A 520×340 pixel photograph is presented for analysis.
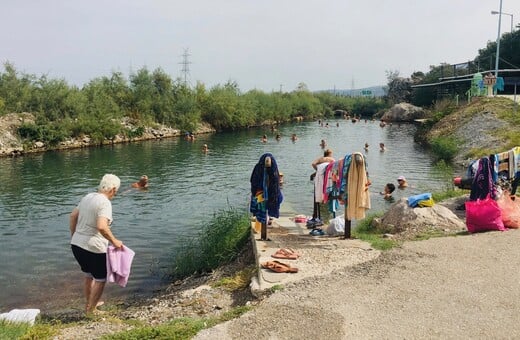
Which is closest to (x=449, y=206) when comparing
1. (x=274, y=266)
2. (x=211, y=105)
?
(x=274, y=266)

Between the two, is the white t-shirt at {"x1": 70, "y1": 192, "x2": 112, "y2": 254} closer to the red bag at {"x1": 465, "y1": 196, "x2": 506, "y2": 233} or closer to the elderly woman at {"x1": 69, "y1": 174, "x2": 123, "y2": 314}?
the elderly woman at {"x1": 69, "y1": 174, "x2": 123, "y2": 314}

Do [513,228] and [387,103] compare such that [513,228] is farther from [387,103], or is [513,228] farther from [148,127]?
[387,103]

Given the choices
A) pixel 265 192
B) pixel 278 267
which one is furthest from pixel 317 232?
pixel 278 267

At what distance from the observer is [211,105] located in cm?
6241

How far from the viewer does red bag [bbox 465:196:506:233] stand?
Result: 10359 millimetres

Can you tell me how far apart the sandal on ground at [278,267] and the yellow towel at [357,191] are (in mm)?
2759

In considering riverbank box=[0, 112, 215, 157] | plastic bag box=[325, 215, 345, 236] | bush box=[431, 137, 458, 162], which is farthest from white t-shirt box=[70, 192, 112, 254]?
riverbank box=[0, 112, 215, 157]

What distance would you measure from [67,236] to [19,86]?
109ft

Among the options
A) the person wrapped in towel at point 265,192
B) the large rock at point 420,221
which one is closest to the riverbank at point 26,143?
the person wrapped in towel at point 265,192

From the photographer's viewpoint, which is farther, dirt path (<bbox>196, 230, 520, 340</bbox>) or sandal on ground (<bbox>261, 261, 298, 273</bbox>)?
sandal on ground (<bbox>261, 261, 298, 273</bbox>)

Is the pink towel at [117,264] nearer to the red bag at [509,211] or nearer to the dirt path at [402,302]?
the dirt path at [402,302]

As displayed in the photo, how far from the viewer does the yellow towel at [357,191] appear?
10.6 meters

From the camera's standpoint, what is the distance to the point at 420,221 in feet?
37.1

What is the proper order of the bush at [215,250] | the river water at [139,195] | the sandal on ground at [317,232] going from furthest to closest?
the river water at [139,195], the sandal on ground at [317,232], the bush at [215,250]
